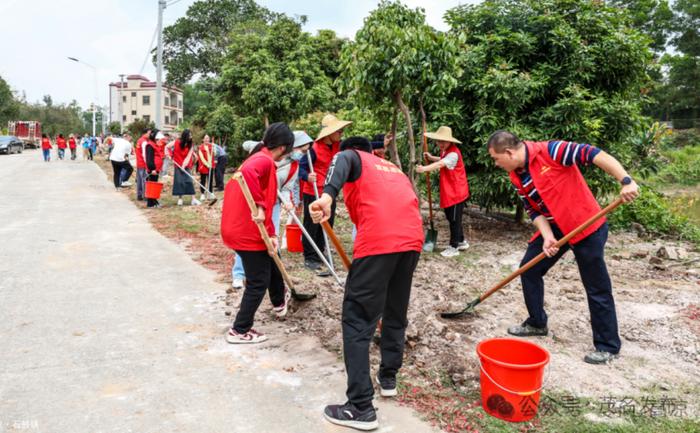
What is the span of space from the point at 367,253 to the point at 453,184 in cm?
443

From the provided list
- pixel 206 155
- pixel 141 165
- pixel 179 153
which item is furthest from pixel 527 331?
pixel 141 165

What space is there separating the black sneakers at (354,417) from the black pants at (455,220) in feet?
15.2

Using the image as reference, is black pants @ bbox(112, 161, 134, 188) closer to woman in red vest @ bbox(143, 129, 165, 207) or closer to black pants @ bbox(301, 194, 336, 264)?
woman in red vest @ bbox(143, 129, 165, 207)

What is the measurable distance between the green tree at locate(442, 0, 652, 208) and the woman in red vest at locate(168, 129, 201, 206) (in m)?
6.13

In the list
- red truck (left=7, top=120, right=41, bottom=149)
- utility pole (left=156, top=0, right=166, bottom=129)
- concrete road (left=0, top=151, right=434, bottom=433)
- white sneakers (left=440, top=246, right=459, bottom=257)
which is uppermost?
utility pole (left=156, top=0, right=166, bottom=129)

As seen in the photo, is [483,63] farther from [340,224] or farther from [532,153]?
[532,153]

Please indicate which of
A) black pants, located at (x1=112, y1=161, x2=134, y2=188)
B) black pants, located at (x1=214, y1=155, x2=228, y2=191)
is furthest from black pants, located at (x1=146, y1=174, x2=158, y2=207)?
black pants, located at (x1=112, y1=161, x2=134, y2=188)

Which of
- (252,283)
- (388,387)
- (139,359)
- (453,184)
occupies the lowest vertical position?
(139,359)

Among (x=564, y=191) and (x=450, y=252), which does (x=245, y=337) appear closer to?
(x=564, y=191)

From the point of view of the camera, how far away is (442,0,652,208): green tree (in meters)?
7.86

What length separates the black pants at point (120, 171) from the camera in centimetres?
1403

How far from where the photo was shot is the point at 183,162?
1155cm

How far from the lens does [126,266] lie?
22.0ft

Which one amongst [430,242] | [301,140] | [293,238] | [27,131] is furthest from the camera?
[27,131]
